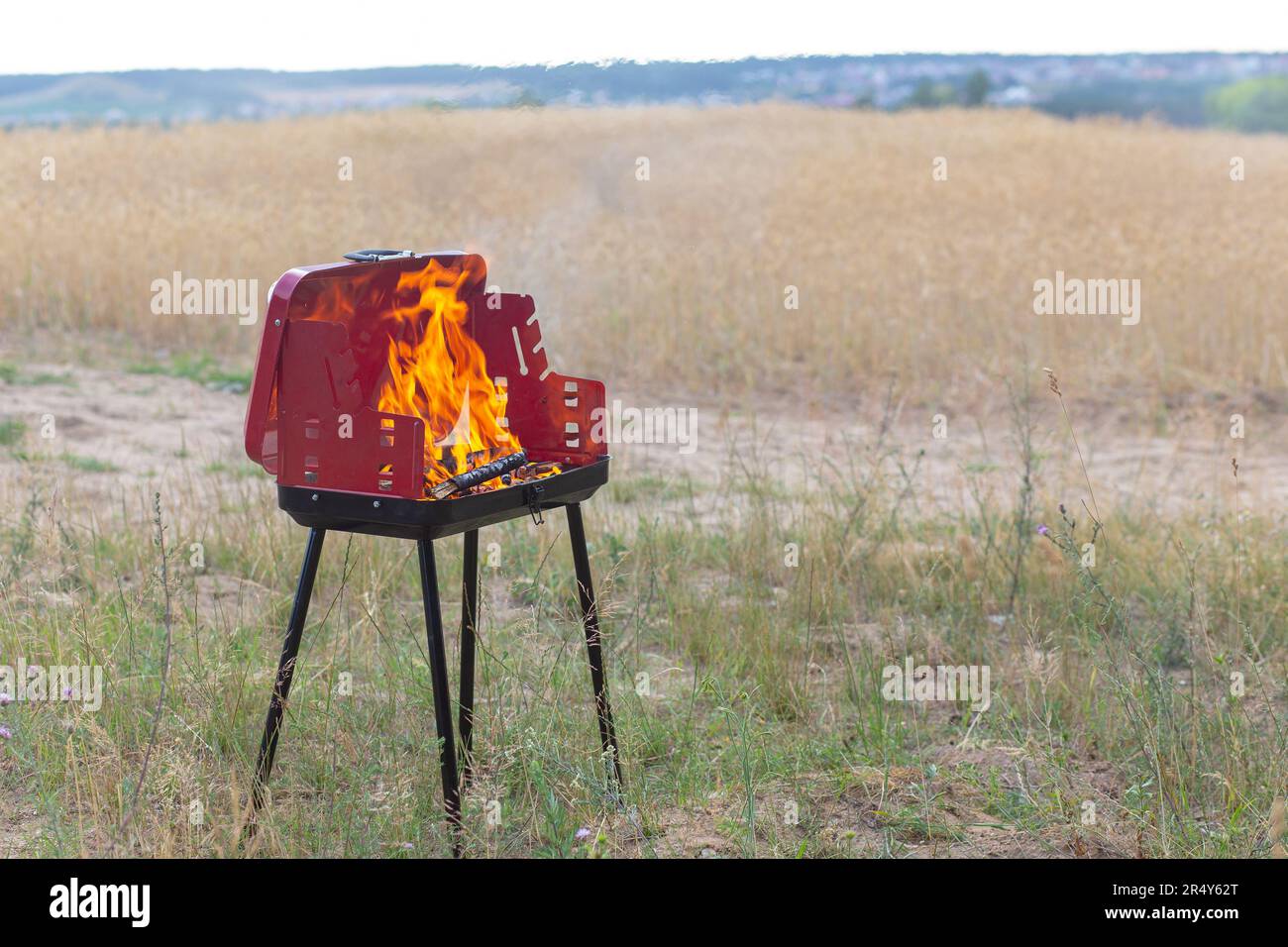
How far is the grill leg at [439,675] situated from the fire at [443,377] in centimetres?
28

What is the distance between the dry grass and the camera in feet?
39.7

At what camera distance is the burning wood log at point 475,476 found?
11.3ft

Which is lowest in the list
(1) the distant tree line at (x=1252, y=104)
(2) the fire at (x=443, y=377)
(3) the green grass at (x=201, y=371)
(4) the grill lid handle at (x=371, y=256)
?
(3) the green grass at (x=201, y=371)

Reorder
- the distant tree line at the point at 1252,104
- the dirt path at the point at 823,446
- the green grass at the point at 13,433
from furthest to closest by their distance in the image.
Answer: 1. the distant tree line at the point at 1252,104
2. the green grass at the point at 13,433
3. the dirt path at the point at 823,446

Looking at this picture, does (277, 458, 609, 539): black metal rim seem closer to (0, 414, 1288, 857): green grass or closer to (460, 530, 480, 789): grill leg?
(0, 414, 1288, 857): green grass

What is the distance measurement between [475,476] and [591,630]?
740mm

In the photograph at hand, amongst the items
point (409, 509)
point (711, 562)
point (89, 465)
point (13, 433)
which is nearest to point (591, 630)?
point (409, 509)

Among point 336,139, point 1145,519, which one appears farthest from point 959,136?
point 1145,519

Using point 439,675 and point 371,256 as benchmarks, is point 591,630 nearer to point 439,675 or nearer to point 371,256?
point 439,675

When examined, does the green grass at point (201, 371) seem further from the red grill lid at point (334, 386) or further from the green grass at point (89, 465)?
the red grill lid at point (334, 386)

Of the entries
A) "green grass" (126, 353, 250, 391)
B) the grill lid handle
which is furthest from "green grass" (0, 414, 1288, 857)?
"green grass" (126, 353, 250, 391)

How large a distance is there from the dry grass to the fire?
7.54m

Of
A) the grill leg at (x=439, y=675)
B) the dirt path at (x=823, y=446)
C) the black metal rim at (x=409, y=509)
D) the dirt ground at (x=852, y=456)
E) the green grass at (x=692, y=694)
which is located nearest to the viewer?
the black metal rim at (x=409, y=509)

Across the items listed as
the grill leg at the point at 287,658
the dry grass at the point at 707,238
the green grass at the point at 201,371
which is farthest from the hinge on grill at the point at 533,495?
the green grass at the point at 201,371
